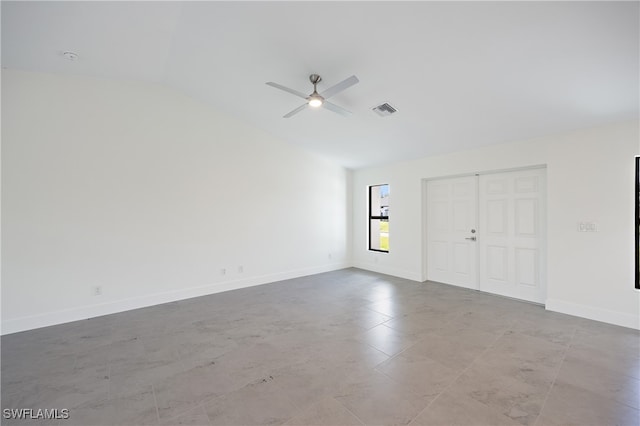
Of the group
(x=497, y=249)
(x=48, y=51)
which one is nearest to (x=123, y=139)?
(x=48, y=51)

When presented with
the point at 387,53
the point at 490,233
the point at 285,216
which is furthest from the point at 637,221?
the point at 285,216

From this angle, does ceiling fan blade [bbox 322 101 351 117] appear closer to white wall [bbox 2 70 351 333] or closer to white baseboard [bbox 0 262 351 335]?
white wall [bbox 2 70 351 333]

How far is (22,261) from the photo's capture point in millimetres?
3238

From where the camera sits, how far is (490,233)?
181 inches

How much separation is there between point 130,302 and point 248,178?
270cm

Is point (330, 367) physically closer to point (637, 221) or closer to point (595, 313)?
point (595, 313)

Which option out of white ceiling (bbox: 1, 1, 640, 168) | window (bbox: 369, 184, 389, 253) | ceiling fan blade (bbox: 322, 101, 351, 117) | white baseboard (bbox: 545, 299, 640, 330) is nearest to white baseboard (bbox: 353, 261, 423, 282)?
window (bbox: 369, 184, 389, 253)

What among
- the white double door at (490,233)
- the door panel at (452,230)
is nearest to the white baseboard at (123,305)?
the door panel at (452,230)

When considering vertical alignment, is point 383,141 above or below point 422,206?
above

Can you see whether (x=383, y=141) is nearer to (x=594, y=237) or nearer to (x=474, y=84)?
(x=474, y=84)

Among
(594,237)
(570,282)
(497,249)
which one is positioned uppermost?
(594,237)

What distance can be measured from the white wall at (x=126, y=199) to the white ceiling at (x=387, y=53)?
18.1 inches

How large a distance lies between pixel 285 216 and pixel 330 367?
357cm

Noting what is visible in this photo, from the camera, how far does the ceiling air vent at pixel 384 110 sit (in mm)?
3744
